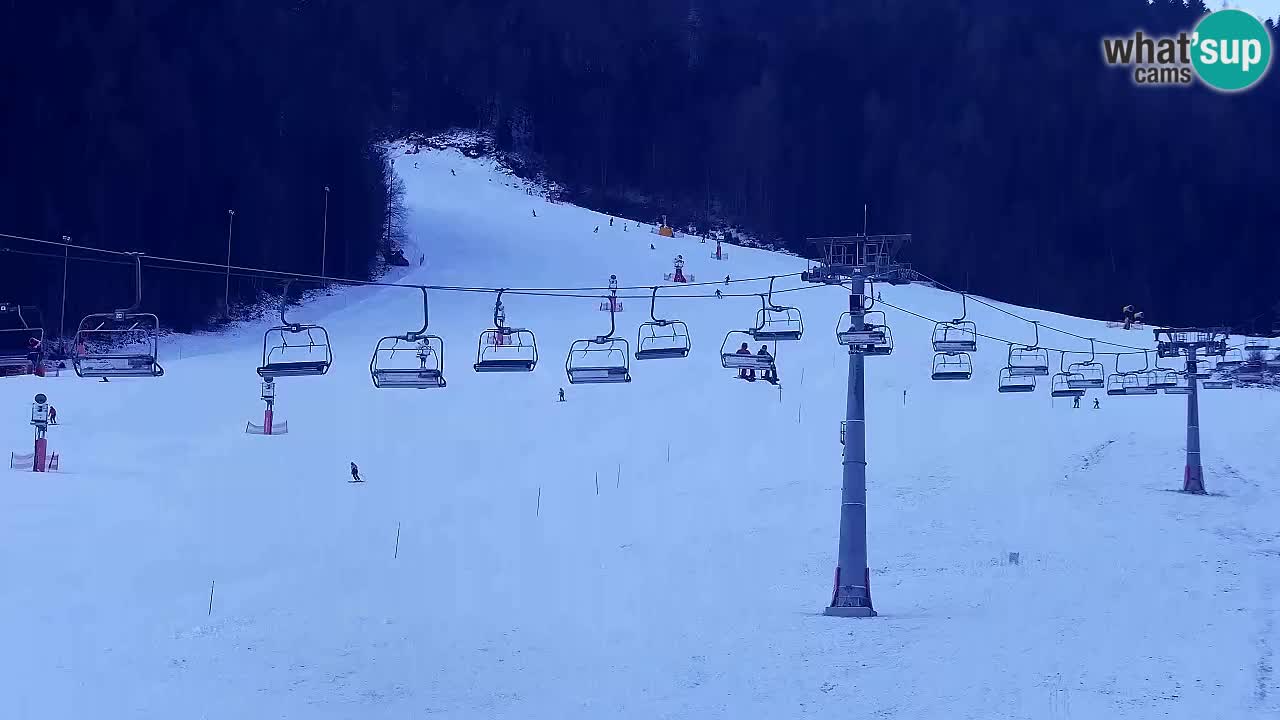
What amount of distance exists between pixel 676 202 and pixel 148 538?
7623 cm

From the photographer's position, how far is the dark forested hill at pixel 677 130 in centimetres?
5309

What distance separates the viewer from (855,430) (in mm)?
19969

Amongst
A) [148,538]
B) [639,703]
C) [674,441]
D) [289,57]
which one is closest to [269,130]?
[289,57]

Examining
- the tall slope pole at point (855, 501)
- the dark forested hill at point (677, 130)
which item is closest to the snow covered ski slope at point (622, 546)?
the tall slope pole at point (855, 501)

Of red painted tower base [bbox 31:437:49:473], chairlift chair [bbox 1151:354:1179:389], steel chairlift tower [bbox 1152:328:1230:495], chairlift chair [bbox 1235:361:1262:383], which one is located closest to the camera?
chairlift chair [bbox 1235:361:1262:383]

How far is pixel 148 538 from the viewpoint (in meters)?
25.4

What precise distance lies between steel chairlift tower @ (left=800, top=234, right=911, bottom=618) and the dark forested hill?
30.8 meters

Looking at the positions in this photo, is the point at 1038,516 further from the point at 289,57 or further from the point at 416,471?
the point at 289,57

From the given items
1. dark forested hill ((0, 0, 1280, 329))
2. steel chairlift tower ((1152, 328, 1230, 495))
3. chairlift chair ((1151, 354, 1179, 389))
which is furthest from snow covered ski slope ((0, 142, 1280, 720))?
dark forested hill ((0, 0, 1280, 329))

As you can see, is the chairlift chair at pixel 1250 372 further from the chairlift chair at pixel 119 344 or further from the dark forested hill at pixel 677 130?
the chairlift chair at pixel 119 344

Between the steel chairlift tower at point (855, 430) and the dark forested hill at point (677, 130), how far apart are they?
30.8 metres

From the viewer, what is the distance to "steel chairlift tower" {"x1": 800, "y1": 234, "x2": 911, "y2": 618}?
19906 mm

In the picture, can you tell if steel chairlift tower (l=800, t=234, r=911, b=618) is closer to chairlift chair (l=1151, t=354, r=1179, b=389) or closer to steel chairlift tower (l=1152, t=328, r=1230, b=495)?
chairlift chair (l=1151, t=354, r=1179, b=389)

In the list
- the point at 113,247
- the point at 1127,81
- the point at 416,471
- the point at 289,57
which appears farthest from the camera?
the point at 1127,81
